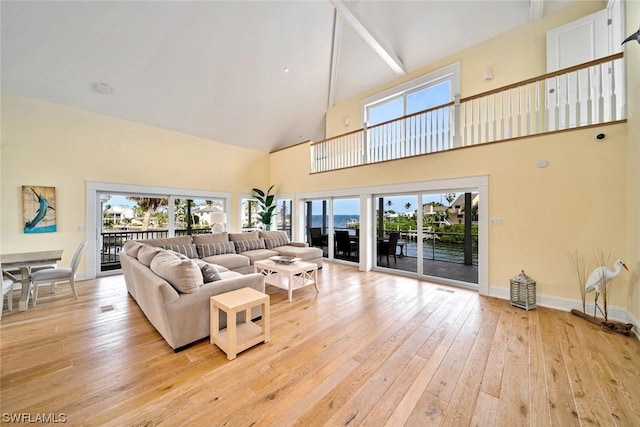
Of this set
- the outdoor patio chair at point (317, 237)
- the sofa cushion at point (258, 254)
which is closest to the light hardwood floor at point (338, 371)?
the sofa cushion at point (258, 254)

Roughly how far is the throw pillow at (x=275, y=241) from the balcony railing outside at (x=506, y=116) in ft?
8.23

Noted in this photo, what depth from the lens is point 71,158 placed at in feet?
15.8

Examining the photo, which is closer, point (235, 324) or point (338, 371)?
point (338, 371)

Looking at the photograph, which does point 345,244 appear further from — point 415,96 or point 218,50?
point 218,50

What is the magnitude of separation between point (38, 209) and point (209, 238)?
3072mm

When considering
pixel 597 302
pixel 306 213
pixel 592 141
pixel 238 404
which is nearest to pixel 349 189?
pixel 306 213

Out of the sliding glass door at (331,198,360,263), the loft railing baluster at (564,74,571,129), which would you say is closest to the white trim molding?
the sliding glass door at (331,198,360,263)

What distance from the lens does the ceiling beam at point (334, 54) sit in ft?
19.0

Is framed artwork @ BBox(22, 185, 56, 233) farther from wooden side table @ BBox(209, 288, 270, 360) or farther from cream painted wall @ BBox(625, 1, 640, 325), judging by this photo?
cream painted wall @ BBox(625, 1, 640, 325)

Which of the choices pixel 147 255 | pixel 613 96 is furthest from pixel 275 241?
pixel 613 96

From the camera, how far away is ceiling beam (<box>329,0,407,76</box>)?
4.48m

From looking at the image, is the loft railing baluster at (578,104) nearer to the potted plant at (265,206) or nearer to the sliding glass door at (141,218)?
A: the sliding glass door at (141,218)

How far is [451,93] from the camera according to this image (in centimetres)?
561

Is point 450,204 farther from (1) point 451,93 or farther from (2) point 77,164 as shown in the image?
(2) point 77,164
